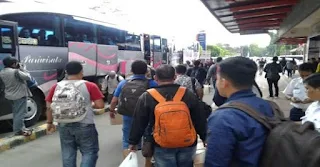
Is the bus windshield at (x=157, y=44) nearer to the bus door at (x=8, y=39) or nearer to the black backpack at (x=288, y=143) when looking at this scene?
the bus door at (x=8, y=39)

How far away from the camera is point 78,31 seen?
385 inches

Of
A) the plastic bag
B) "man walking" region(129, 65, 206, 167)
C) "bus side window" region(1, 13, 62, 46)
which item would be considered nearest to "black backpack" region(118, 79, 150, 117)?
"man walking" region(129, 65, 206, 167)

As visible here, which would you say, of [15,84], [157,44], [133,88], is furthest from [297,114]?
[157,44]

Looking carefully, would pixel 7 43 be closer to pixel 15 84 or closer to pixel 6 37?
pixel 6 37

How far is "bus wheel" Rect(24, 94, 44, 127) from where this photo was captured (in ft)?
23.8

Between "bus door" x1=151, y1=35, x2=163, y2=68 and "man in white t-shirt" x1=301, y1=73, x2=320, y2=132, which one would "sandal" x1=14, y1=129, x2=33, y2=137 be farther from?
"bus door" x1=151, y1=35, x2=163, y2=68

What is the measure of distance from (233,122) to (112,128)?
5839mm

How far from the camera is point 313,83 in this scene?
2840mm

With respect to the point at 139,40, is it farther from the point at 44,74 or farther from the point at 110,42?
the point at 44,74

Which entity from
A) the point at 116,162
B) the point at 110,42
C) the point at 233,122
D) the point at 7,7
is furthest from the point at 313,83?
the point at 110,42

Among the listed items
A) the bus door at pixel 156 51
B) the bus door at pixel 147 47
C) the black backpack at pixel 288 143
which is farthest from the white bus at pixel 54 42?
the black backpack at pixel 288 143

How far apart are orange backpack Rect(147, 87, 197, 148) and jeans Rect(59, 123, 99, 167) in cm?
100

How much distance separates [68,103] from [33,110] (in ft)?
15.6

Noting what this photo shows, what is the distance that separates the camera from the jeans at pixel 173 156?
8.77 ft
